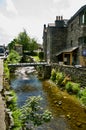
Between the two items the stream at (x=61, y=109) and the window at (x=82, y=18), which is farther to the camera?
the window at (x=82, y=18)

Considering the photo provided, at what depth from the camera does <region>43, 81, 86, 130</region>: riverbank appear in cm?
1697

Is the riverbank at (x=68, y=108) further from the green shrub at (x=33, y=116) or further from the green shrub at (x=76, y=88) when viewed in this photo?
the green shrub at (x=33, y=116)

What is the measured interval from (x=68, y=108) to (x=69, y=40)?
25665 mm

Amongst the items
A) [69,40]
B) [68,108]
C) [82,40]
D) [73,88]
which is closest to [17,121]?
[68,108]

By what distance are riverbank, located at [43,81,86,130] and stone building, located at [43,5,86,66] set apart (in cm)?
1140

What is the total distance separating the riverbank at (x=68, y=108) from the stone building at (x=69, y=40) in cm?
1140

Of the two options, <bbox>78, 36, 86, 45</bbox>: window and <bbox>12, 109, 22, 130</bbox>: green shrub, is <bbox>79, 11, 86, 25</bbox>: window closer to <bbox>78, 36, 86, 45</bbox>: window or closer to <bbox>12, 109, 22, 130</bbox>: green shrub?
<bbox>78, 36, 86, 45</bbox>: window

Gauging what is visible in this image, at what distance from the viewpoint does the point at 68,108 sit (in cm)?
2088

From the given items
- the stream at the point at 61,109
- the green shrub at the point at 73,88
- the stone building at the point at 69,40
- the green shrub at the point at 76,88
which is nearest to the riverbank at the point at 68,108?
the stream at the point at 61,109

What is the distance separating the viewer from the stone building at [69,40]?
3700 cm

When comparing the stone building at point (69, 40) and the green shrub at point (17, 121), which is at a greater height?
the stone building at point (69, 40)

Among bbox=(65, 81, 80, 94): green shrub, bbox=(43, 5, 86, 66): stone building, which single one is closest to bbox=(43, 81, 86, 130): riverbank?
bbox=(65, 81, 80, 94): green shrub

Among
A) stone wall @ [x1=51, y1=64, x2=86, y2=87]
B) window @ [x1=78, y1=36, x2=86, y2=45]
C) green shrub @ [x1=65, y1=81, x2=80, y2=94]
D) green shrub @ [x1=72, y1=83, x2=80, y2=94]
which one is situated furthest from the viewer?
window @ [x1=78, y1=36, x2=86, y2=45]

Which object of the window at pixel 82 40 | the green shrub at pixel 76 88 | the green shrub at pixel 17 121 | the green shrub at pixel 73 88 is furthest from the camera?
the window at pixel 82 40
